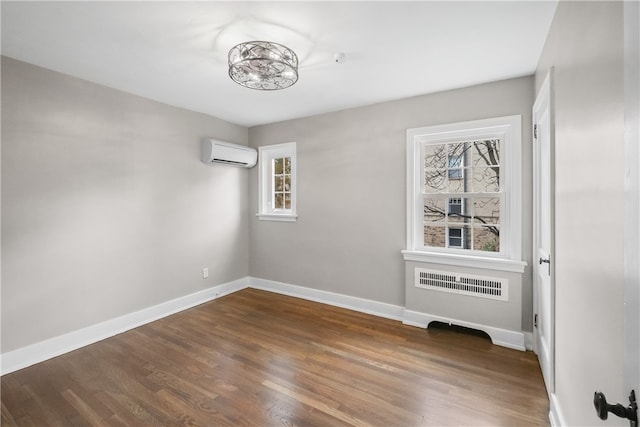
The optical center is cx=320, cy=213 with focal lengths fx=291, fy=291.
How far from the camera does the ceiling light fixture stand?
2.01 metres

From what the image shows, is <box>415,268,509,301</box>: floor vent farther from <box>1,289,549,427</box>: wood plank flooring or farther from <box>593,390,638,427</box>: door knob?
<box>593,390,638,427</box>: door knob

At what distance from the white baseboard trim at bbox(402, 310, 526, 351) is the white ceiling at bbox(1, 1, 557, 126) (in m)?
2.36

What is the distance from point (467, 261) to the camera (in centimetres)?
288

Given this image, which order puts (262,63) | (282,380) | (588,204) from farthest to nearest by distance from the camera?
(282,380)
(262,63)
(588,204)

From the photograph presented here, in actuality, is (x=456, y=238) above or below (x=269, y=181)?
below

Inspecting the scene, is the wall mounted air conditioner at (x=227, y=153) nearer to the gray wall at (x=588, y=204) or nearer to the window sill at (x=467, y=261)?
the window sill at (x=467, y=261)

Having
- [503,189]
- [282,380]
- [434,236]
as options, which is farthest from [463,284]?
[282,380]

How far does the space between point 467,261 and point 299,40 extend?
2.48 m

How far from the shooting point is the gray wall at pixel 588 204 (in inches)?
37.8

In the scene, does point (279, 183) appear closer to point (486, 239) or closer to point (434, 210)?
A: point (434, 210)

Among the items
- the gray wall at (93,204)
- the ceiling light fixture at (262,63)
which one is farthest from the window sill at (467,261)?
the gray wall at (93,204)

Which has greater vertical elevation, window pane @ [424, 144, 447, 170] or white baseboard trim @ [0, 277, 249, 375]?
window pane @ [424, 144, 447, 170]

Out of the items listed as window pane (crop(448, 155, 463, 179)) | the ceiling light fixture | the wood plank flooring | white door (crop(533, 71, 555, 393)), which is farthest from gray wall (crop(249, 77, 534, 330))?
the ceiling light fixture

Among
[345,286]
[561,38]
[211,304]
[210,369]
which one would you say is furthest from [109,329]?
[561,38]
